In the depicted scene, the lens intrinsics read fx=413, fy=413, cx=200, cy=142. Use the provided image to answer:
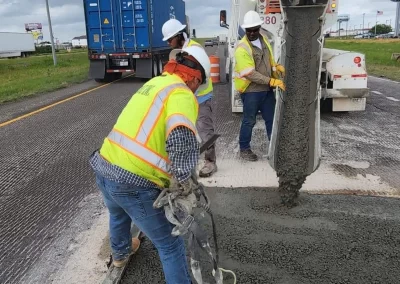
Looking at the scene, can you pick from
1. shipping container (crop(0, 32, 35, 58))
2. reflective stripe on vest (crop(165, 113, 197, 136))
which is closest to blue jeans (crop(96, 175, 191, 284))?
reflective stripe on vest (crop(165, 113, 197, 136))

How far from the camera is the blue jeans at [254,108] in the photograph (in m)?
5.22

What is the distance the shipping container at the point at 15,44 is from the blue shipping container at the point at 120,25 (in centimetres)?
3744

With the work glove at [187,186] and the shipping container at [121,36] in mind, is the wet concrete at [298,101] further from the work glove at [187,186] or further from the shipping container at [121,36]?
the shipping container at [121,36]

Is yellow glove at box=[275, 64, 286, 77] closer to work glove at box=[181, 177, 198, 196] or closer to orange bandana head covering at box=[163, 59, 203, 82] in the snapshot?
orange bandana head covering at box=[163, 59, 203, 82]

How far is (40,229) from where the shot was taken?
3.78 metres

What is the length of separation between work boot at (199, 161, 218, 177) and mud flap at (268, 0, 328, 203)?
32.8 inches

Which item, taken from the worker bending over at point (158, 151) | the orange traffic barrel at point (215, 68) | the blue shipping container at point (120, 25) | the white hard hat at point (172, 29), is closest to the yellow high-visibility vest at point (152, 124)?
the worker bending over at point (158, 151)

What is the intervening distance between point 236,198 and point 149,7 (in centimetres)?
1211

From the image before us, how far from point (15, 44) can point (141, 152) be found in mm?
53638

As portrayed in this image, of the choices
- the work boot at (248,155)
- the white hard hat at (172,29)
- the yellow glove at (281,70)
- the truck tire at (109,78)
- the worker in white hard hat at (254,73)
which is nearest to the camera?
the white hard hat at (172,29)

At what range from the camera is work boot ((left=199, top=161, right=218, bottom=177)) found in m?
4.84

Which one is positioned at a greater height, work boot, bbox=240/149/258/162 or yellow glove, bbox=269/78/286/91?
yellow glove, bbox=269/78/286/91

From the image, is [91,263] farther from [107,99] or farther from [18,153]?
[107,99]

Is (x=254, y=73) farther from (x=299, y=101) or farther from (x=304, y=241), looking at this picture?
(x=304, y=241)
